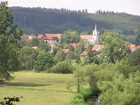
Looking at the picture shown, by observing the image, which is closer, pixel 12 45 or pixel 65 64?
pixel 12 45

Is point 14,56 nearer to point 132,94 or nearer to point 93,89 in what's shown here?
point 93,89

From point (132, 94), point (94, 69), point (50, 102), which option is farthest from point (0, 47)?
point (132, 94)

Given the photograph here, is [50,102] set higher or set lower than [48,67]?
higher

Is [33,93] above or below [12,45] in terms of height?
below

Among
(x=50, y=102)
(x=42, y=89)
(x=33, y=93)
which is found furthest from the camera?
(x=42, y=89)

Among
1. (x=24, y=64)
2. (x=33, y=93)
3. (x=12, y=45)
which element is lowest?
(x=24, y=64)

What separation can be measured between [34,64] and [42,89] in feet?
190

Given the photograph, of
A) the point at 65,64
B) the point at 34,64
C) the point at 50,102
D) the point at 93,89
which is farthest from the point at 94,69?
the point at 34,64

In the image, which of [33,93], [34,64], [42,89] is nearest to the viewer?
[33,93]

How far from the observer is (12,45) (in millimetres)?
76062

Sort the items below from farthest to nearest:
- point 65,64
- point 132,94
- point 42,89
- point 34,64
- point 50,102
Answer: point 34,64 < point 65,64 < point 42,89 < point 50,102 < point 132,94

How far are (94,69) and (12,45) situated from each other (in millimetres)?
13890

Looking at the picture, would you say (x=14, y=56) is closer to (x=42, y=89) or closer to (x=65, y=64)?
(x=42, y=89)

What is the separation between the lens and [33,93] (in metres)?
64.8
